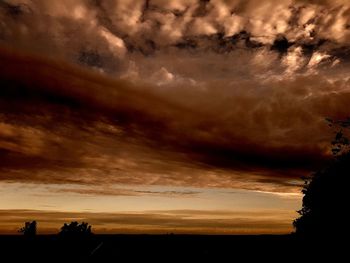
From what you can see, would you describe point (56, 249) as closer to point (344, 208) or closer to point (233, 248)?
point (233, 248)

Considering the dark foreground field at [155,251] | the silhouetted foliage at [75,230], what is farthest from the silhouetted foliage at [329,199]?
the silhouetted foliage at [75,230]

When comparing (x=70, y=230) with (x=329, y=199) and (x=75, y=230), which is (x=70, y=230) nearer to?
(x=75, y=230)

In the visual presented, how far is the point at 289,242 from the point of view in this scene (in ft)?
144

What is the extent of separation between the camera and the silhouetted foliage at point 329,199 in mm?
39250

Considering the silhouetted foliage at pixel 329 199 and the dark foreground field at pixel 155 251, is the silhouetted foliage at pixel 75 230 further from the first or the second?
the silhouetted foliage at pixel 329 199

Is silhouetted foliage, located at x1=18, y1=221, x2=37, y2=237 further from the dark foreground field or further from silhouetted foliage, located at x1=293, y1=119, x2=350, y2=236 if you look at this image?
silhouetted foliage, located at x1=293, y1=119, x2=350, y2=236

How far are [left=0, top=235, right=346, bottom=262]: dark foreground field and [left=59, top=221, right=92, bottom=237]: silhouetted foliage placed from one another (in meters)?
1.97

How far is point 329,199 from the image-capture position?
42.3 meters

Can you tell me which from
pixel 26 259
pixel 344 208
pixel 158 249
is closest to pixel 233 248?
pixel 158 249

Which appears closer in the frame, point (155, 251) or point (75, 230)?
point (155, 251)

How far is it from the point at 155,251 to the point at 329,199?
16.9 meters

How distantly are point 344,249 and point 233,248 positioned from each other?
28.8ft

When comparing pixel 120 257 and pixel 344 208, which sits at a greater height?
pixel 344 208

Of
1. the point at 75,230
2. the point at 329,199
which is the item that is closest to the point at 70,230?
the point at 75,230
